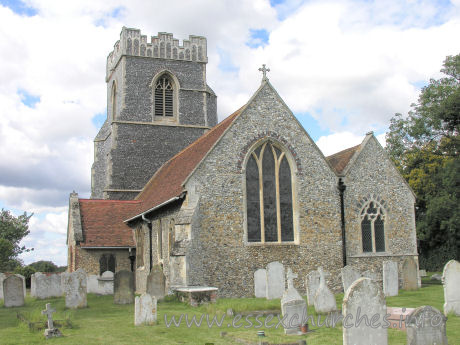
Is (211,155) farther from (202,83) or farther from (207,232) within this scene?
(202,83)

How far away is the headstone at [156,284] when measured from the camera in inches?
638

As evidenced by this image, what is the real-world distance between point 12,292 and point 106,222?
687cm

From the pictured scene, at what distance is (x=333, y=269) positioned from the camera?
18.3m

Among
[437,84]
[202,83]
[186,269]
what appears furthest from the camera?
[437,84]

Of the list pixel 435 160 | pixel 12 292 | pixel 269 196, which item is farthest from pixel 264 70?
pixel 435 160

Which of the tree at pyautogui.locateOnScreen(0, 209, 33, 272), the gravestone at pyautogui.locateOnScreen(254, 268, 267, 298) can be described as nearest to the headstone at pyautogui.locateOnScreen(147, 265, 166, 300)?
the gravestone at pyautogui.locateOnScreen(254, 268, 267, 298)

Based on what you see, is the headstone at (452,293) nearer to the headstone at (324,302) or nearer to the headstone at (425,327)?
the headstone at (324,302)

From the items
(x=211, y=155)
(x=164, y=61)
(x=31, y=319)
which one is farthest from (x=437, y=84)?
(x=31, y=319)

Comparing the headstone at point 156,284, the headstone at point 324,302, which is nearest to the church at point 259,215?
the headstone at point 156,284

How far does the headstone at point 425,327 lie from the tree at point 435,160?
2212 cm

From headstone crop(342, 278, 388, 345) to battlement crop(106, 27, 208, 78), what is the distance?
25103 millimetres

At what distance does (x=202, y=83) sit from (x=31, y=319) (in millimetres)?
21262

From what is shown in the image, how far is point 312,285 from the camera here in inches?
560

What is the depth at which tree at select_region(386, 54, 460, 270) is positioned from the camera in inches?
1157
